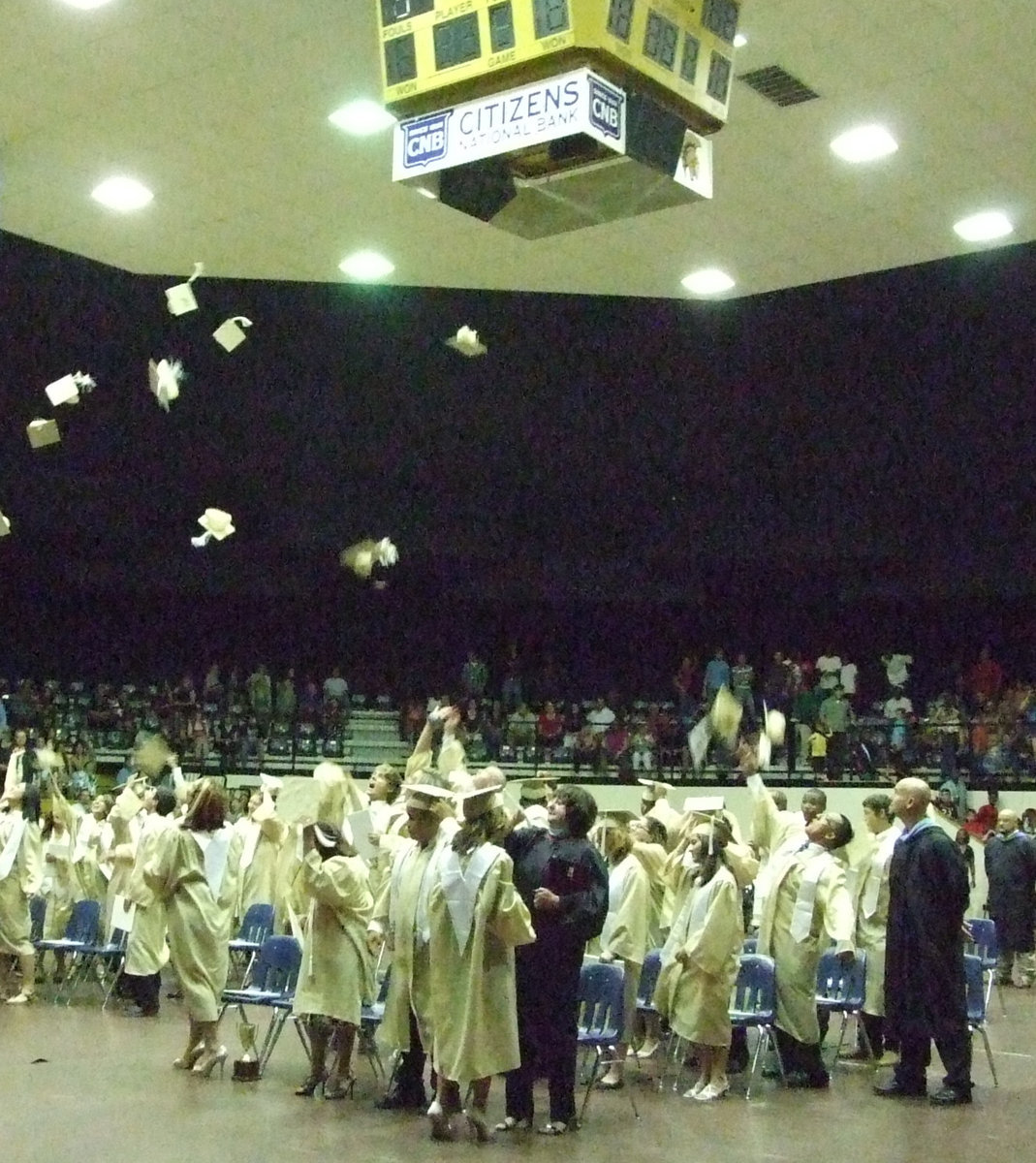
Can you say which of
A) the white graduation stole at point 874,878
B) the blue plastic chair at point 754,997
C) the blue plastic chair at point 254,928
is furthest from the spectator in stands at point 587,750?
the blue plastic chair at point 754,997

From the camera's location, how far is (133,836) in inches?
482

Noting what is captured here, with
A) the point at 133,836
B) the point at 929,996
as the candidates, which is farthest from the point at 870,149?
the point at 133,836

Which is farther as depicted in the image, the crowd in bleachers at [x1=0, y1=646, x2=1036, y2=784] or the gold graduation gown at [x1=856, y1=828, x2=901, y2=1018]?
the crowd in bleachers at [x1=0, y1=646, x2=1036, y2=784]

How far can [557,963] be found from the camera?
23.9ft

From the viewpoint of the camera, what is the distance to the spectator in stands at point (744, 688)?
20.3 m

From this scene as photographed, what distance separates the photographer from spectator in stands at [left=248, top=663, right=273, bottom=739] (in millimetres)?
22000

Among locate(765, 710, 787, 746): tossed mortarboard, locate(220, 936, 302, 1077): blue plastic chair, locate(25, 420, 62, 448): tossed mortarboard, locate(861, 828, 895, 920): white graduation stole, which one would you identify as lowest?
locate(220, 936, 302, 1077): blue plastic chair

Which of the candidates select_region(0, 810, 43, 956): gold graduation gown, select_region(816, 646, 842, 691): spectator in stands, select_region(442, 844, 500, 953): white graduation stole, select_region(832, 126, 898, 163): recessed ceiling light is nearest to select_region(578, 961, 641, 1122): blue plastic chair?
select_region(442, 844, 500, 953): white graduation stole

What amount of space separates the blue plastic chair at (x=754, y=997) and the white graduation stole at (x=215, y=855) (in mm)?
3917

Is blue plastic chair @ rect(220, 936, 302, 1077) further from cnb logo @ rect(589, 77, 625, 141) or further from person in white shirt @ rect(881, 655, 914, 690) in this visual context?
person in white shirt @ rect(881, 655, 914, 690)

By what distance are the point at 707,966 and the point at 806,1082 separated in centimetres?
117

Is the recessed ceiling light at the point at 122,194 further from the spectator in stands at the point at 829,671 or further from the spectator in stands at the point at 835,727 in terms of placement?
the spectator in stands at the point at 829,671

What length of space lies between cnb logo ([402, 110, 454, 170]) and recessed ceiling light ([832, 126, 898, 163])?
3565 mm

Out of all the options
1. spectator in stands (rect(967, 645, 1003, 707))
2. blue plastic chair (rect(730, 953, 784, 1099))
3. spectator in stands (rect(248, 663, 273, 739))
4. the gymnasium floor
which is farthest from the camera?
spectator in stands (rect(248, 663, 273, 739))
